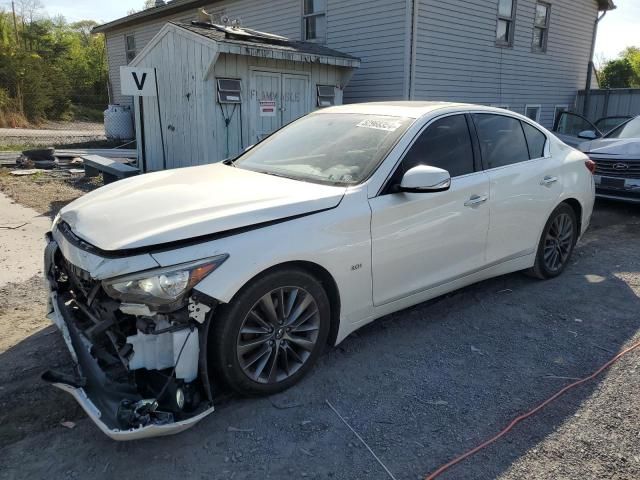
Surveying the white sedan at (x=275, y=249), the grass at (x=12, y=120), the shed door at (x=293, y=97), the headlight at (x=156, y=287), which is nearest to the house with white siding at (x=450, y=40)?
the shed door at (x=293, y=97)

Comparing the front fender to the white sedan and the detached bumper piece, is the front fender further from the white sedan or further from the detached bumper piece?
the detached bumper piece

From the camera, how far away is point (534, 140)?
464 centimetres

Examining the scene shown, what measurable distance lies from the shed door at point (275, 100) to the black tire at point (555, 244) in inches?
207

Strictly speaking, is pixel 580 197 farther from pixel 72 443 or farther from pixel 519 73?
pixel 519 73

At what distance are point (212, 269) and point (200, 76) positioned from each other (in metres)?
6.78

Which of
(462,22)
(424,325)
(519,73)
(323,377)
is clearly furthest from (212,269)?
(519,73)

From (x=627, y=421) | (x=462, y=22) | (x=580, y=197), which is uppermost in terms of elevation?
(x=462, y=22)

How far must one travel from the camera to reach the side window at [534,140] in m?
4.58

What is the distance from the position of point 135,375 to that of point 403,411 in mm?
1474

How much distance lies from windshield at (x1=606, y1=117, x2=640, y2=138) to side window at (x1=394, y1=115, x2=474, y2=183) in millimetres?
5852

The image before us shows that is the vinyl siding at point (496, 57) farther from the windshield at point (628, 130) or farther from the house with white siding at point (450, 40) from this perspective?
the windshield at point (628, 130)

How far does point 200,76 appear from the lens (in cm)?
852

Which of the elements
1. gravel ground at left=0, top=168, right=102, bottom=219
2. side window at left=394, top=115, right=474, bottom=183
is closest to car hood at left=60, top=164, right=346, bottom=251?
side window at left=394, top=115, right=474, bottom=183

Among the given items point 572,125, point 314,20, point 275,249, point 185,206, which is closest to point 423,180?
point 275,249
